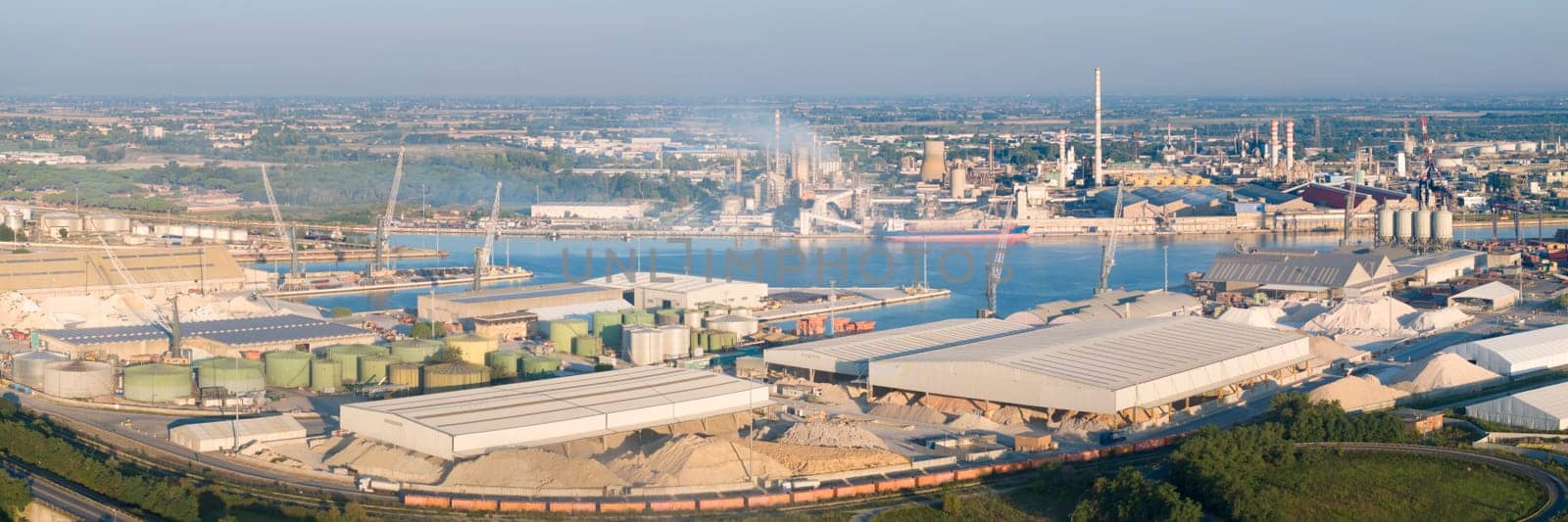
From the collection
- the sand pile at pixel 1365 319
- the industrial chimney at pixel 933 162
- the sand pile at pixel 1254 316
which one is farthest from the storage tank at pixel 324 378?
the industrial chimney at pixel 933 162

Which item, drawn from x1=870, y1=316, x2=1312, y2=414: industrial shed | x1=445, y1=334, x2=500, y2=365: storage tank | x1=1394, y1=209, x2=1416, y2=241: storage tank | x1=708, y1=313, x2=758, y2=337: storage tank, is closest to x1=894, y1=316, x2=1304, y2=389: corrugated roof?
x1=870, y1=316, x2=1312, y2=414: industrial shed

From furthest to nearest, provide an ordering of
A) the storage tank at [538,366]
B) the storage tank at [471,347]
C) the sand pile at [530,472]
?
the storage tank at [471,347] < the storage tank at [538,366] < the sand pile at [530,472]

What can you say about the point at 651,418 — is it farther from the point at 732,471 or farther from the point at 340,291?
the point at 340,291

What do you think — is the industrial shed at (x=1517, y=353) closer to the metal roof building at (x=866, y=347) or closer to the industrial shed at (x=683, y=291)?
the metal roof building at (x=866, y=347)

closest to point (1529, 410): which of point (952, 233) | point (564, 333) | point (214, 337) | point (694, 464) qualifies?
point (694, 464)

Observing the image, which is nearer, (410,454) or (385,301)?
(410,454)

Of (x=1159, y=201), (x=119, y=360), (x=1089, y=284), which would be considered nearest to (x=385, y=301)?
(x=119, y=360)
